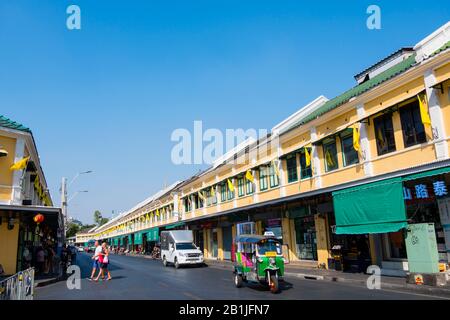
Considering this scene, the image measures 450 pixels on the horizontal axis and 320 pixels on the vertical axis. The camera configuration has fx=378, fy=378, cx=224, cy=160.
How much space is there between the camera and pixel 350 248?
1997 centimetres

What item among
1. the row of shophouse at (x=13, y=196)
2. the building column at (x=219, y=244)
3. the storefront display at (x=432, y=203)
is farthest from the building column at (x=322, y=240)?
the building column at (x=219, y=244)

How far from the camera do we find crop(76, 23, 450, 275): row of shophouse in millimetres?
15375

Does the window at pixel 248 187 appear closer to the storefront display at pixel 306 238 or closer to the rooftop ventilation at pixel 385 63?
the storefront display at pixel 306 238

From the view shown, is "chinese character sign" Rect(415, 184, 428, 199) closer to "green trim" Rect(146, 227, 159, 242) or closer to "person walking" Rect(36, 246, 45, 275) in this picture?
"person walking" Rect(36, 246, 45, 275)

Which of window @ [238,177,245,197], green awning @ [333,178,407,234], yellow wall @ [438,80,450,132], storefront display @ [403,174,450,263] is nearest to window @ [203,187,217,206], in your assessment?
window @ [238,177,245,197]

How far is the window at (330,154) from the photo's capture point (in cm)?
2141

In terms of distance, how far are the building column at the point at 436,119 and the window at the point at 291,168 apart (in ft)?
34.1

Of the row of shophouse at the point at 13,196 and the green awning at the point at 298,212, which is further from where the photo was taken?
the green awning at the point at 298,212

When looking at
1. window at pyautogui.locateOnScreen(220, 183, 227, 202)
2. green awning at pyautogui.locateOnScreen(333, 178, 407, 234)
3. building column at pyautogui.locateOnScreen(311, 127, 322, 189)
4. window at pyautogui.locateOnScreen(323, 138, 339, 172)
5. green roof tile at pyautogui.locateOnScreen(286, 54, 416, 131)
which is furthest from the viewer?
window at pyautogui.locateOnScreen(220, 183, 227, 202)

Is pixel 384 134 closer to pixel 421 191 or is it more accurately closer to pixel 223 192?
pixel 421 191

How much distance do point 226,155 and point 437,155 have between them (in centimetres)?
2681

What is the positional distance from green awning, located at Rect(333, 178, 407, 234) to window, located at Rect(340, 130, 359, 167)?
198cm
